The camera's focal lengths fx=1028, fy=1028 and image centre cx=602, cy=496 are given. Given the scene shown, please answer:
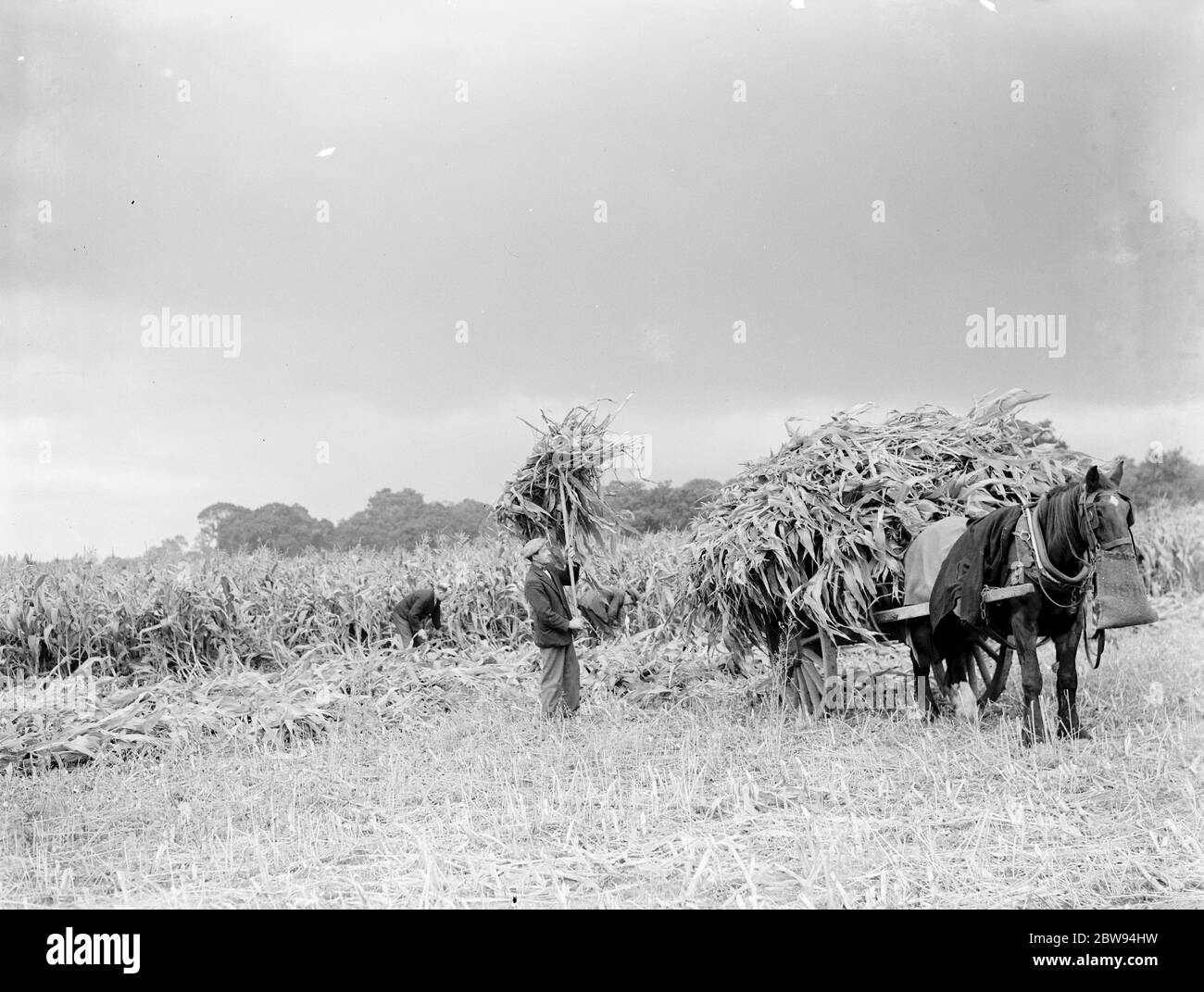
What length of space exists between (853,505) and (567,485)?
2.82m

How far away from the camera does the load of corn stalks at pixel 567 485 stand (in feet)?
31.5

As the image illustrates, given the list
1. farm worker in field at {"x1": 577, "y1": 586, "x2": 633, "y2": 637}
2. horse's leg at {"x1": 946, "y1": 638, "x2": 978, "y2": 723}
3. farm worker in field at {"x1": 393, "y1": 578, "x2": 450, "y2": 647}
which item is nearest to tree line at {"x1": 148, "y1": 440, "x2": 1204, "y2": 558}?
farm worker in field at {"x1": 393, "y1": 578, "x2": 450, "y2": 647}

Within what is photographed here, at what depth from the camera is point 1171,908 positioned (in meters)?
4.09

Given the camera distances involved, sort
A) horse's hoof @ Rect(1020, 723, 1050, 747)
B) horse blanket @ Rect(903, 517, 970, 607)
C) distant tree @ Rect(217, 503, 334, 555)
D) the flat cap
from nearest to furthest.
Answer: horse's hoof @ Rect(1020, 723, 1050, 747) → horse blanket @ Rect(903, 517, 970, 607) → the flat cap → distant tree @ Rect(217, 503, 334, 555)

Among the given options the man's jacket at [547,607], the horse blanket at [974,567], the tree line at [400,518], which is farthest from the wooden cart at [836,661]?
the tree line at [400,518]

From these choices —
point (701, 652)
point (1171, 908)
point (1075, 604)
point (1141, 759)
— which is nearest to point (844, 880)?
point (1171, 908)

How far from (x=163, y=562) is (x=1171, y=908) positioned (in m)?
14.1

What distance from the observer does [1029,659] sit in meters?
6.79

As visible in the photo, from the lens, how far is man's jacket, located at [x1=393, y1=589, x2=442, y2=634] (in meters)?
13.4

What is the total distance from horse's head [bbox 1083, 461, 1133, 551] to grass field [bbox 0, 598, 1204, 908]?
133cm

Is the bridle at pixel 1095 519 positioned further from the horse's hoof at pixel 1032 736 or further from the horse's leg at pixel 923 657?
the horse's leg at pixel 923 657

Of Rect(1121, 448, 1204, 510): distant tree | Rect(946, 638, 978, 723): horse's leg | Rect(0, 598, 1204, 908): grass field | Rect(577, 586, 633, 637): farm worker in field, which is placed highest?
Rect(1121, 448, 1204, 510): distant tree

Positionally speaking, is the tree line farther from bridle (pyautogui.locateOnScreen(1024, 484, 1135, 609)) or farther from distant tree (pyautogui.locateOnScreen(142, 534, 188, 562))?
bridle (pyautogui.locateOnScreen(1024, 484, 1135, 609))

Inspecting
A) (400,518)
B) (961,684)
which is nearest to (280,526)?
(400,518)
